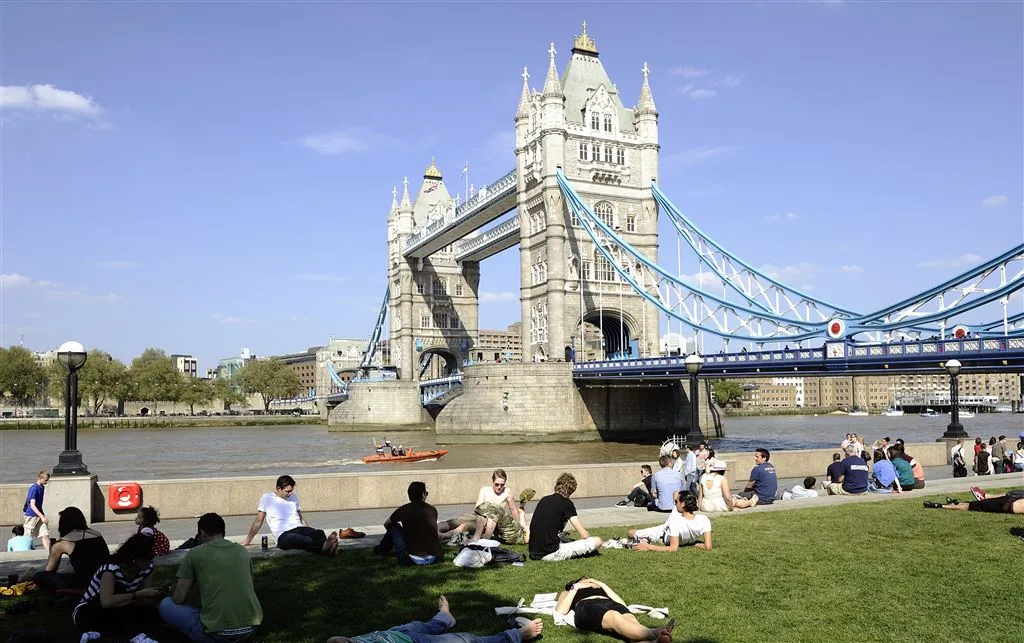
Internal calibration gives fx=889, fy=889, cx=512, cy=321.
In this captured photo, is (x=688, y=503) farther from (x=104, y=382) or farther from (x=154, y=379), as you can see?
(x=154, y=379)

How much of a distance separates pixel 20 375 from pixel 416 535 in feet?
361

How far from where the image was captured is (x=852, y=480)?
1499cm

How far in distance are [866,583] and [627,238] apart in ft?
173

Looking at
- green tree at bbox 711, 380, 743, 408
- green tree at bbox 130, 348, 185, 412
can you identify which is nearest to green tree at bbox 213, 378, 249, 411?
green tree at bbox 130, 348, 185, 412

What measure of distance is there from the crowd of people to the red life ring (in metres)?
1.86

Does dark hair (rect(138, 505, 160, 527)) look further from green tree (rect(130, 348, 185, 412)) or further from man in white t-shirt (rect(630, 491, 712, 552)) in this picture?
green tree (rect(130, 348, 185, 412))

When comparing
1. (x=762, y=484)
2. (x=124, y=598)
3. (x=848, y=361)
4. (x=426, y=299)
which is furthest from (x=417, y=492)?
(x=426, y=299)

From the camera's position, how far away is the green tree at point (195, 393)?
11175cm

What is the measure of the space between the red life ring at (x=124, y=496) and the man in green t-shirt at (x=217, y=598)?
7.91 meters

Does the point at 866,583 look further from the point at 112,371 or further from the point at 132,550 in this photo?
the point at 112,371

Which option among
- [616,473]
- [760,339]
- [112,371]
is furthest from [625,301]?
[112,371]

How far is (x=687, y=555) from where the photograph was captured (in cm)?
984

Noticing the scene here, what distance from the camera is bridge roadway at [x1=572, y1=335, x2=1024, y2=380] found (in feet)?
103

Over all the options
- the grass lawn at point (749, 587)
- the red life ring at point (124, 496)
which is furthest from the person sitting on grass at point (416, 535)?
the red life ring at point (124, 496)
